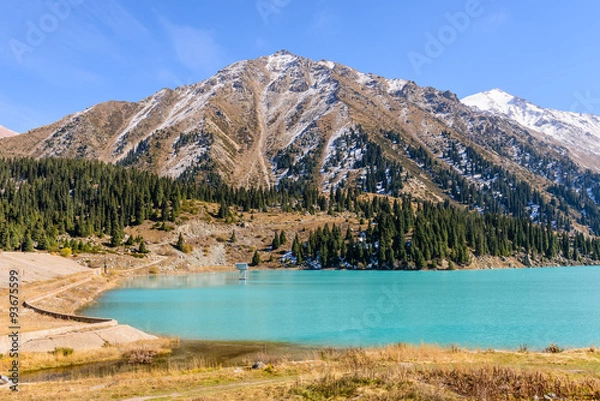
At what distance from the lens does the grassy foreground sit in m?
15.4

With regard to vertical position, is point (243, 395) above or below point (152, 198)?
below

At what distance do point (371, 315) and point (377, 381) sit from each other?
36811 mm

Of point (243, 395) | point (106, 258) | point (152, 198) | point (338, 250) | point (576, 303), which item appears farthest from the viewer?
point (152, 198)

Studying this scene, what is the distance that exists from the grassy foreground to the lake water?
10.5 metres

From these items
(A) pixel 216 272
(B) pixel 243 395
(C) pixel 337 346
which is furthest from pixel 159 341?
(A) pixel 216 272

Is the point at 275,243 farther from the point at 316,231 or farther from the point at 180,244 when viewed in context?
the point at 180,244

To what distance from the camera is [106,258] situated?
422 ft

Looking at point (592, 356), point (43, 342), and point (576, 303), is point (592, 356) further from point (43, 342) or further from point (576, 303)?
point (576, 303)

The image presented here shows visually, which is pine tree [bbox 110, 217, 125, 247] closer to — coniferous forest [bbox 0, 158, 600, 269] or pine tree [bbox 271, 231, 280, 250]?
coniferous forest [bbox 0, 158, 600, 269]

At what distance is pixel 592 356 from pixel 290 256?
138303 mm

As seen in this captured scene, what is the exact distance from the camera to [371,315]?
53.0 m

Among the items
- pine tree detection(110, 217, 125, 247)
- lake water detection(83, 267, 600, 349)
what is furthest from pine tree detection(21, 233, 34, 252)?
lake water detection(83, 267, 600, 349)

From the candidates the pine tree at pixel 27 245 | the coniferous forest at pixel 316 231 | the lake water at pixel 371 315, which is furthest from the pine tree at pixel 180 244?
the lake water at pixel 371 315

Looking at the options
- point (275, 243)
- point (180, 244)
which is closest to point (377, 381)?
point (180, 244)
